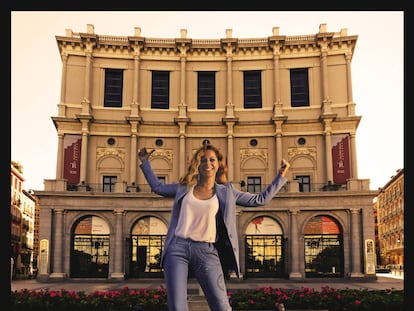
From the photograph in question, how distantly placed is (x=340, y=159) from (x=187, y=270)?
3664cm

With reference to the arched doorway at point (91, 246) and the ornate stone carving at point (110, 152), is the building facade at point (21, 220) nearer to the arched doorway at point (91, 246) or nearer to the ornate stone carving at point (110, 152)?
the ornate stone carving at point (110, 152)

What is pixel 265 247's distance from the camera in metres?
37.1

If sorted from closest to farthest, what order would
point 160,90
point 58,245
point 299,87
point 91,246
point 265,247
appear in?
1. point 58,245
2. point 91,246
3. point 265,247
4. point 299,87
5. point 160,90

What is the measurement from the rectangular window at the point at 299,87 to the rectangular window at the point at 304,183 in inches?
246

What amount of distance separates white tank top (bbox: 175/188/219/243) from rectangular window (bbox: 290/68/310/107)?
125ft

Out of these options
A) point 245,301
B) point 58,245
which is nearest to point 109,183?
point 58,245

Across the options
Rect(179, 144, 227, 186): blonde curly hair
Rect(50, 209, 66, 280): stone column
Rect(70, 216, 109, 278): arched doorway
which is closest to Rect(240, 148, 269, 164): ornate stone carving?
Rect(70, 216, 109, 278): arched doorway

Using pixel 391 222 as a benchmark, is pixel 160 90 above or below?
above

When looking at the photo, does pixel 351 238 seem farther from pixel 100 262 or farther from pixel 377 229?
pixel 377 229

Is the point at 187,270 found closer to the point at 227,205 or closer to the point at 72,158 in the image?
the point at 227,205

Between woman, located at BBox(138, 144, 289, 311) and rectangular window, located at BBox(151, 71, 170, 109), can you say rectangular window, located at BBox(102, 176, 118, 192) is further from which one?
woman, located at BBox(138, 144, 289, 311)

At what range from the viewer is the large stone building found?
3631 centimetres

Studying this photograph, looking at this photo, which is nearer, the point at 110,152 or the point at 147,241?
the point at 147,241

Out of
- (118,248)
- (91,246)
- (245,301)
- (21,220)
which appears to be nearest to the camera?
(245,301)
